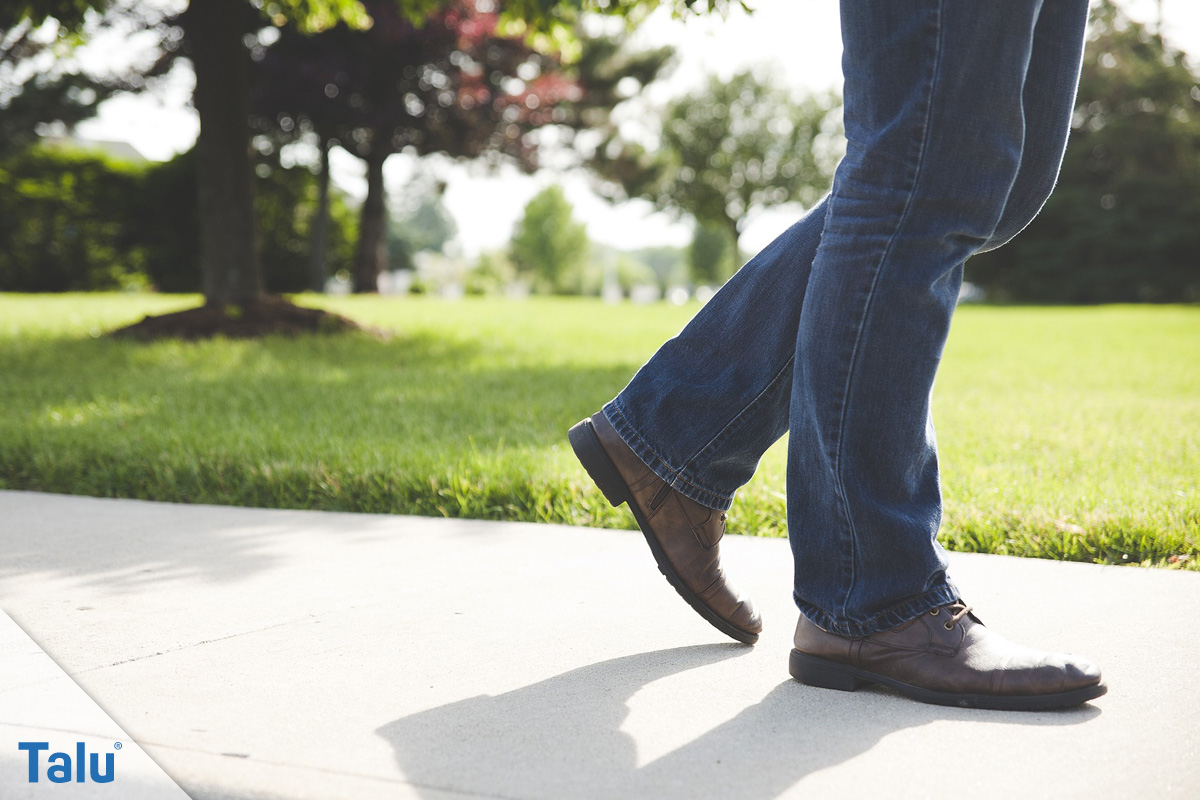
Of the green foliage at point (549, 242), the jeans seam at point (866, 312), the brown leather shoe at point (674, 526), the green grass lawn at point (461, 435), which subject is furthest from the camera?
the green foliage at point (549, 242)

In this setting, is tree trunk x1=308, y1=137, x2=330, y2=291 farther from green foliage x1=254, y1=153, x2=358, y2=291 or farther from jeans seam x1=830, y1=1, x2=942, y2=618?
jeans seam x1=830, y1=1, x2=942, y2=618

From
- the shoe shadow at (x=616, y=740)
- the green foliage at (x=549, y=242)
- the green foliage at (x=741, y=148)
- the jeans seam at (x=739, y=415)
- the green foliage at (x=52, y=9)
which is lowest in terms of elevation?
the shoe shadow at (x=616, y=740)

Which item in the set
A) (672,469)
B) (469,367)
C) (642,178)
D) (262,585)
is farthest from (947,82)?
(642,178)

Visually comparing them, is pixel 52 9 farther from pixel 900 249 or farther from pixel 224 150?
pixel 900 249

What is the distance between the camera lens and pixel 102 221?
58.5 ft

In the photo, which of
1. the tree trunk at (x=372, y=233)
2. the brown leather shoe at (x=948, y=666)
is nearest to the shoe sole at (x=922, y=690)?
the brown leather shoe at (x=948, y=666)

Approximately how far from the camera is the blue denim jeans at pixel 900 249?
1386 millimetres

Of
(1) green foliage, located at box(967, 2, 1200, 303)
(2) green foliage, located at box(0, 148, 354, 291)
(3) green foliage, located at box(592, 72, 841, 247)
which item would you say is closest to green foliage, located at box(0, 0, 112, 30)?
(2) green foliage, located at box(0, 148, 354, 291)

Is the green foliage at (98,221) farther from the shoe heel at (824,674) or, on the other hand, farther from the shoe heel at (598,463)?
the shoe heel at (824,674)

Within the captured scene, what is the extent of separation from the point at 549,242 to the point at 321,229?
1345 inches

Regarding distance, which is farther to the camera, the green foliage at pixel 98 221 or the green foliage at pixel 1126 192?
the green foliage at pixel 1126 192

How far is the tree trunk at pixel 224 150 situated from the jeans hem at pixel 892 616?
6978mm

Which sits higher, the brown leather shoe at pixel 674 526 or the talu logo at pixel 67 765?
the brown leather shoe at pixel 674 526

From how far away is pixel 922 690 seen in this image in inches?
57.2
